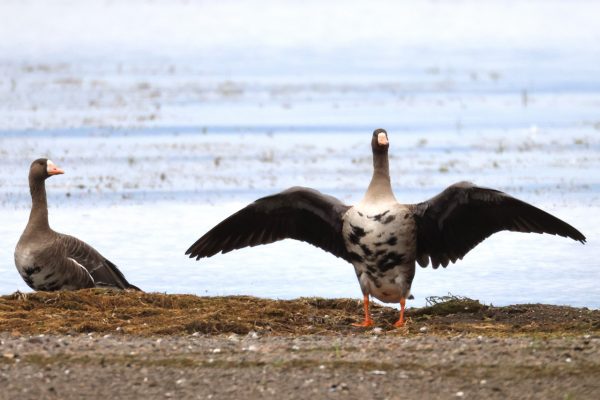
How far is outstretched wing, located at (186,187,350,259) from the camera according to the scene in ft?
40.7

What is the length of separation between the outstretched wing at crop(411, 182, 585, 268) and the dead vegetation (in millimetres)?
496

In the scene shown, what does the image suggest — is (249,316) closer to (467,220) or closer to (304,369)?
(467,220)

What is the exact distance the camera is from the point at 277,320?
11.5m

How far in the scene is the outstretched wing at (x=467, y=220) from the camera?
38.8 ft

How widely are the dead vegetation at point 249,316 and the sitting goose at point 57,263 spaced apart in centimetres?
76

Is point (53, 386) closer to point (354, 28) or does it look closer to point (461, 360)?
point (461, 360)

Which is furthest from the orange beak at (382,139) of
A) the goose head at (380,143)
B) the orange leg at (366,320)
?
the orange leg at (366,320)

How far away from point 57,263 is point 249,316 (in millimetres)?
2542

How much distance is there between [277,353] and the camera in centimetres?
934

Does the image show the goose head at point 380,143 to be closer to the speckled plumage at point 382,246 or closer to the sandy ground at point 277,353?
the speckled plumage at point 382,246

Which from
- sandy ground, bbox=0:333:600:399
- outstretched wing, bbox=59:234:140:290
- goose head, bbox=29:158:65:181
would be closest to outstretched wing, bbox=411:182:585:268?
sandy ground, bbox=0:333:600:399

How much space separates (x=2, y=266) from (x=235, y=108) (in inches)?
602

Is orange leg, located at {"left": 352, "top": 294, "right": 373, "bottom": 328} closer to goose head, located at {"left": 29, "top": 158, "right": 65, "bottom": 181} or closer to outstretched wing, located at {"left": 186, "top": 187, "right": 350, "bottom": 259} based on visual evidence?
outstretched wing, located at {"left": 186, "top": 187, "right": 350, "bottom": 259}

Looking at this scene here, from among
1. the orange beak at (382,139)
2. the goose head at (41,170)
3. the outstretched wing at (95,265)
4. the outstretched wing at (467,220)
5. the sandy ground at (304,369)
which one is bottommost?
the sandy ground at (304,369)
